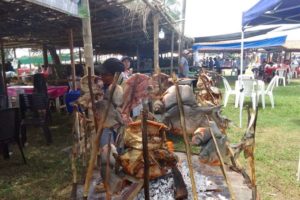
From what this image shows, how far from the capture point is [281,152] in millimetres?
5297

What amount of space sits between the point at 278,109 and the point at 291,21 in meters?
3.11

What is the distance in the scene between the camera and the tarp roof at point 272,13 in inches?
207

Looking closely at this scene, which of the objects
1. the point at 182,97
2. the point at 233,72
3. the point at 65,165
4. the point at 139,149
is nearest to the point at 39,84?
the point at 65,165

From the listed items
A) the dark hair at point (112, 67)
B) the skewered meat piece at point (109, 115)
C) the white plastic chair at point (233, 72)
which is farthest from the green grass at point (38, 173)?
the white plastic chair at point (233, 72)

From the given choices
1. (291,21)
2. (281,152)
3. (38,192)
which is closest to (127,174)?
(38,192)

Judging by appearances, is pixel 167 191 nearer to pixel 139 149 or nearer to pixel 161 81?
pixel 139 149

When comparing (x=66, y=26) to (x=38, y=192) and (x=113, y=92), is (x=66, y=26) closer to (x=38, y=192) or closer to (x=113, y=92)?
(x=38, y=192)

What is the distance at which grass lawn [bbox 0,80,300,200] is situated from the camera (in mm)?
3949

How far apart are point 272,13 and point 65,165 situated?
15.7 feet

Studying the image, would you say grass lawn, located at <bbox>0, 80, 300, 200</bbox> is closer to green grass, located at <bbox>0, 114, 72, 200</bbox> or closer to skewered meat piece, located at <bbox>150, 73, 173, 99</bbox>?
green grass, located at <bbox>0, 114, 72, 200</bbox>

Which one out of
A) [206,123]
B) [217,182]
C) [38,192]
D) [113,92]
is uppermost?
[113,92]

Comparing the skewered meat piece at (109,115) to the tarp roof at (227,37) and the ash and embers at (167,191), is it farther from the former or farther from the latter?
the tarp roof at (227,37)

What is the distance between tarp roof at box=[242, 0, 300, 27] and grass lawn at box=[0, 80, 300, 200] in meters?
2.34

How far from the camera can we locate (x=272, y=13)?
6.11 metres
